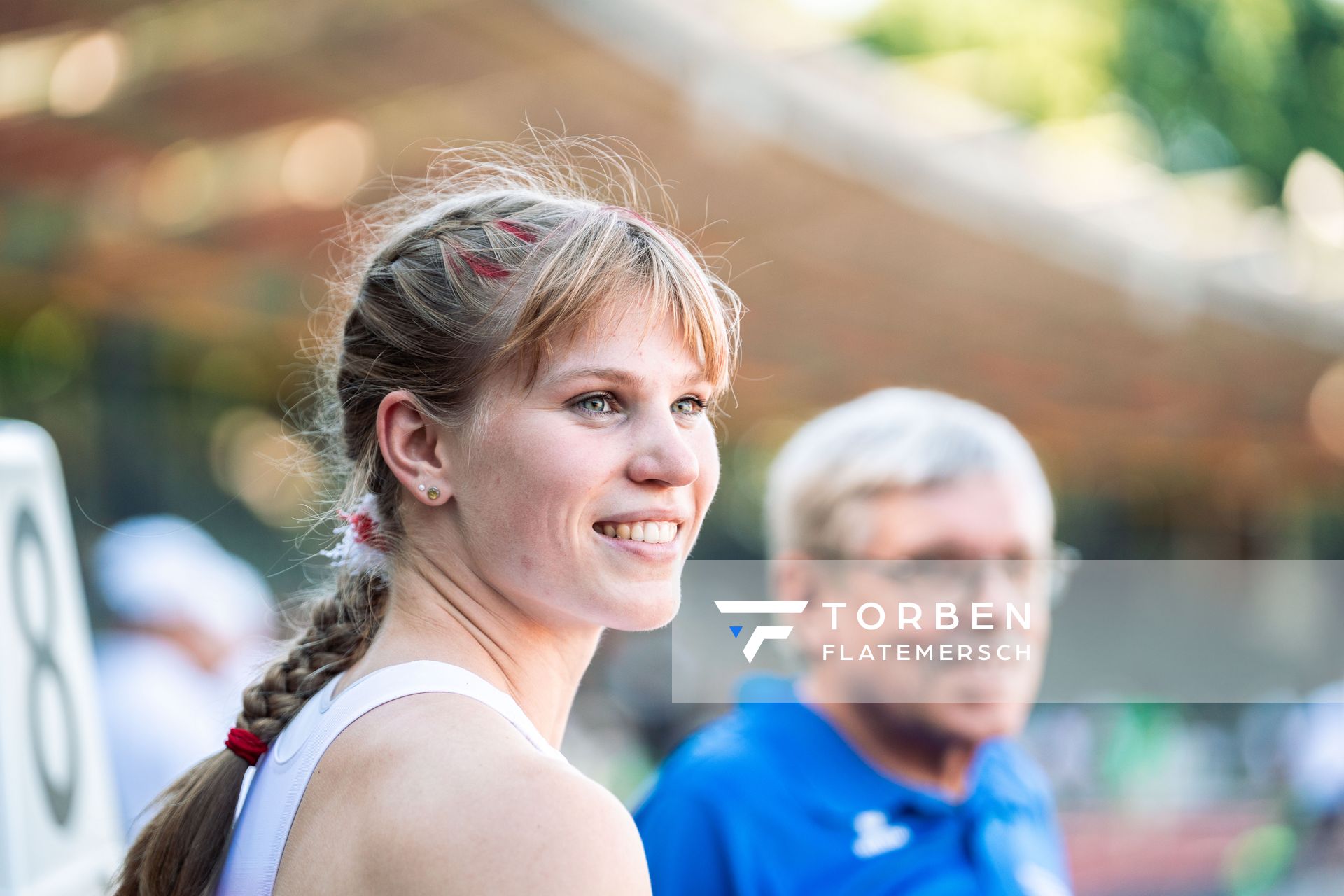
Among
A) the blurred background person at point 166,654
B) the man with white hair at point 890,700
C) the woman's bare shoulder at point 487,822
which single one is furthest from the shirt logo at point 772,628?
the blurred background person at point 166,654

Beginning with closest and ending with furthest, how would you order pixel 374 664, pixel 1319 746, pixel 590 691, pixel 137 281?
pixel 374 664 < pixel 1319 746 < pixel 137 281 < pixel 590 691

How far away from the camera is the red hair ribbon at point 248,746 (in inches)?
52.7

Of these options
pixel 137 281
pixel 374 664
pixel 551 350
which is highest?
pixel 551 350

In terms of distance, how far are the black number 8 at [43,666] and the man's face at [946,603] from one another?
1.35 m

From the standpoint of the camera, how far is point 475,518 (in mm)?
1283

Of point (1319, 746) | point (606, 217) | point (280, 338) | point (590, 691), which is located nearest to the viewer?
point (606, 217)

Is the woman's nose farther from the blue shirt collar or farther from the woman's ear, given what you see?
the blue shirt collar

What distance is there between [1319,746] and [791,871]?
17.8 feet

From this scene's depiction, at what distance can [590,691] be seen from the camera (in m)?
8.73

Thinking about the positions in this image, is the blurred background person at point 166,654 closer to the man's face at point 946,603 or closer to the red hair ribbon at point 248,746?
the man's face at point 946,603

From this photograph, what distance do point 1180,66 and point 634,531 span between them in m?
17.2

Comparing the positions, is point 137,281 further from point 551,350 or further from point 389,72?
point 551,350

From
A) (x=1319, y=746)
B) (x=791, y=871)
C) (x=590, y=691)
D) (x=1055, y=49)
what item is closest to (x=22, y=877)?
(x=791, y=871)

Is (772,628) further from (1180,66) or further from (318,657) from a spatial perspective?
(1180,66)
